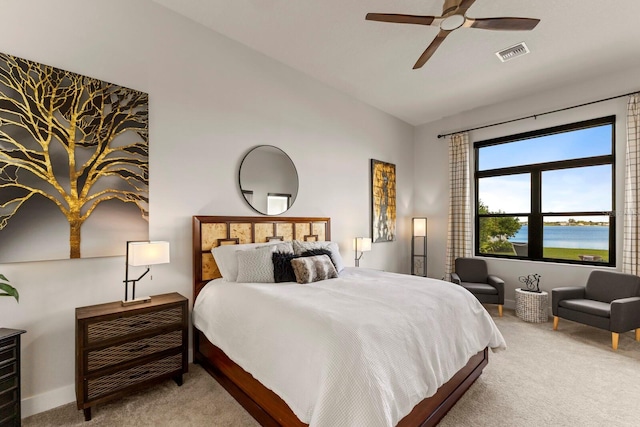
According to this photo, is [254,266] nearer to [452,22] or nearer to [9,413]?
[9,413]

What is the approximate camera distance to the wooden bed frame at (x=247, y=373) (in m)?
1.86

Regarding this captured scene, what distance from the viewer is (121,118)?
99.9 inches

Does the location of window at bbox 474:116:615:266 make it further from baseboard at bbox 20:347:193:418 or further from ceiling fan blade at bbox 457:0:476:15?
baseboard at bbox 20:347:193:418

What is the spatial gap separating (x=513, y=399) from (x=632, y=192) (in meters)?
3.30

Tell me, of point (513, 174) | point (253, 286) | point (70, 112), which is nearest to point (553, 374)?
point (253, 286)

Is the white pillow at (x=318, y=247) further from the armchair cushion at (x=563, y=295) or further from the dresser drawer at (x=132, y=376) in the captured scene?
the armchair cushion at (x=563, y=295)

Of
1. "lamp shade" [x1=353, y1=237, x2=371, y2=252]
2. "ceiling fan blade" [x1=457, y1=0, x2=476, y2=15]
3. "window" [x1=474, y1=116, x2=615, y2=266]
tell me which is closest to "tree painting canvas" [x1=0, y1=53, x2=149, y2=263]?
"ceiling fan blade" [x1=457, y1=0, x2=476, y2=15]

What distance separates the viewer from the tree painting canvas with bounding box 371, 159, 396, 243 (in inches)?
200

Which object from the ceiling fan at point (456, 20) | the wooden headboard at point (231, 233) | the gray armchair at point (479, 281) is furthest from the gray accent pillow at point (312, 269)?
the gray armchair at point (479, 281)

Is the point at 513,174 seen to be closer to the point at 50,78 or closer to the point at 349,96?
the point at 349,96

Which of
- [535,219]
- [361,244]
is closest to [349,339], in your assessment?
[361,244]

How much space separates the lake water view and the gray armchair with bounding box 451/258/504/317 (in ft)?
2.96

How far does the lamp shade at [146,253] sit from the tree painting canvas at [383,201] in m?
3.39

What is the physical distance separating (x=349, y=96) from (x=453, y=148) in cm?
221
